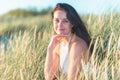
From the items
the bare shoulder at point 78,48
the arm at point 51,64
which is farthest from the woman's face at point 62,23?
the arm at point 51,64

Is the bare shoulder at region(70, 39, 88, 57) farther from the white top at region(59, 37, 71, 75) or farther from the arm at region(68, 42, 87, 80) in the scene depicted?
the white top at region(59, 37, 71, 75)

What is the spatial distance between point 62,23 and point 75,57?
0.96 feet

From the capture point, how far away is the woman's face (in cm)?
306

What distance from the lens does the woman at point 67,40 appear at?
118 inches

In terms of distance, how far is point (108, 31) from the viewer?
3.60 metres

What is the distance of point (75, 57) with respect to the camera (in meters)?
2.96

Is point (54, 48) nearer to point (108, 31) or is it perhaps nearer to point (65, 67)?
point (65, 67)

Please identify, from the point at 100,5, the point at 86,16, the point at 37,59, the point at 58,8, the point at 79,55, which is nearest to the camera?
the point at 79,55

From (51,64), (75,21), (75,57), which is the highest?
(75,21)

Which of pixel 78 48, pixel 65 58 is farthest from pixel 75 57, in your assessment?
pixel 65 58

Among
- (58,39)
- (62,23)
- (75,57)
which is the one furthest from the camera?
(58,39)

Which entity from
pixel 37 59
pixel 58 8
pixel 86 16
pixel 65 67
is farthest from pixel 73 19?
pixel 86 16

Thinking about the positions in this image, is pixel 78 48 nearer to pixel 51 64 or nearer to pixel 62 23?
pixel 62 23

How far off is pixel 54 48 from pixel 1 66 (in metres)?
0.46
